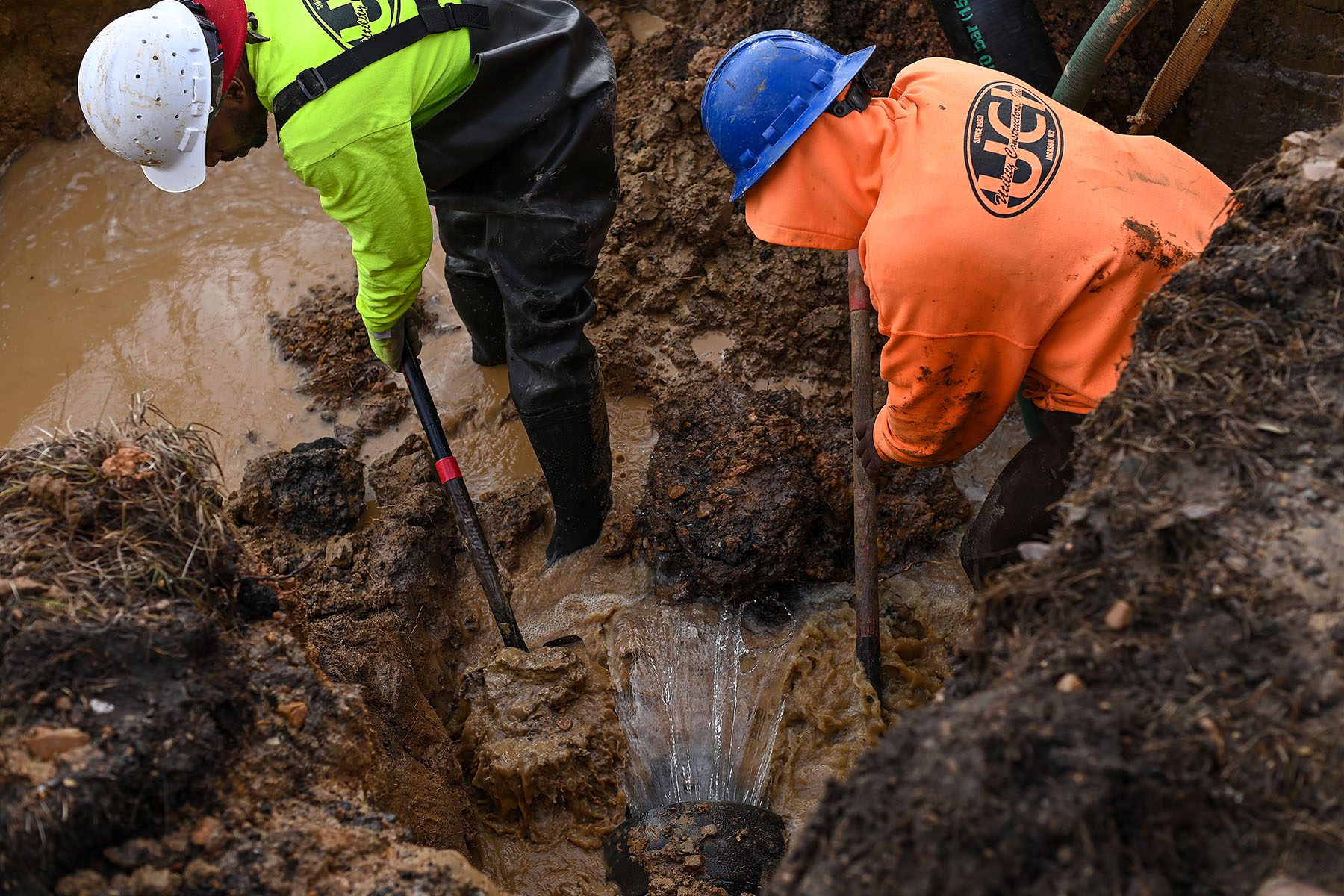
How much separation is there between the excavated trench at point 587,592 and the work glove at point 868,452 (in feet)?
1.30

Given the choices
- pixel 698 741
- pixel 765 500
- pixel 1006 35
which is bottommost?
pixel 698 741

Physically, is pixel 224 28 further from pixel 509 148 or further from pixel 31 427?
pixel 31 427

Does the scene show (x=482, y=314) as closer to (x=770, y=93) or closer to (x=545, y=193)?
(x=545, y=193)

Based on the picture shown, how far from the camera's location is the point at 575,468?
347 centimetres

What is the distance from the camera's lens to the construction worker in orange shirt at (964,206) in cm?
218

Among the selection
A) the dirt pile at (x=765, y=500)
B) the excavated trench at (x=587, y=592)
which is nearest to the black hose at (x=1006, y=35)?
the excavated trench at (x=587, y=592)

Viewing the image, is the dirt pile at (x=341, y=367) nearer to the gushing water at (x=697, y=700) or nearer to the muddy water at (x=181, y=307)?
the muddy water at (x=181, y=307)

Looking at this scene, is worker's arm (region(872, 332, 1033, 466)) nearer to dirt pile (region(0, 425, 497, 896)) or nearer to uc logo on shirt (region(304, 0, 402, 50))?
dirt pile (region(0, 425, 497, 896))

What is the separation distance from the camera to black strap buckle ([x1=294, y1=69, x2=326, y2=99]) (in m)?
2.51

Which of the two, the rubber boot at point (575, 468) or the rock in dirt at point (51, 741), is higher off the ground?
the rock in dirt at point (51, 741)

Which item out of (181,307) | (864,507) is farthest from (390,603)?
(181,307)

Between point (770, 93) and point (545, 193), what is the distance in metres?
1.01

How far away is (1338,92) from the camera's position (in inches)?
138

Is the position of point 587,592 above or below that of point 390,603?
below
